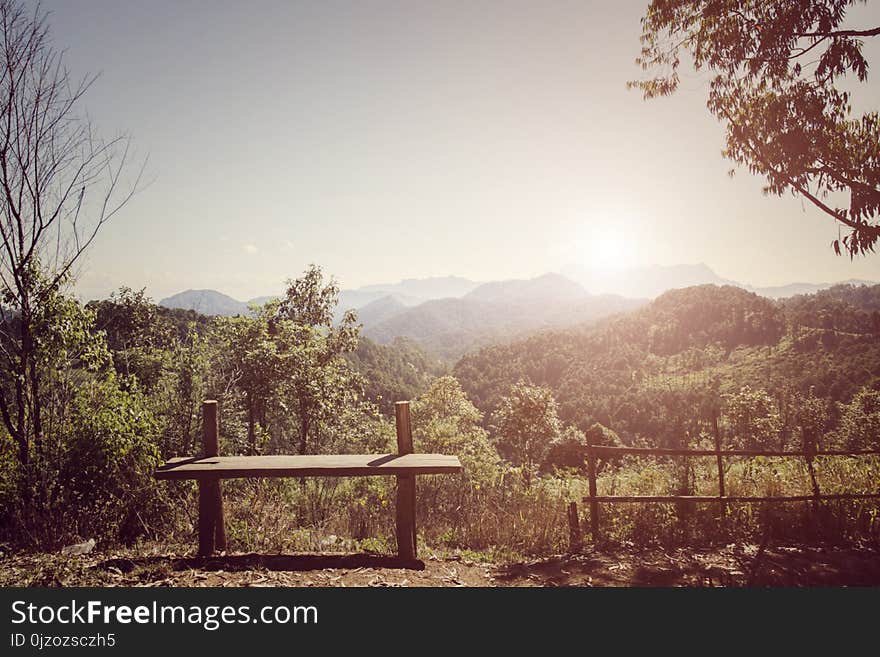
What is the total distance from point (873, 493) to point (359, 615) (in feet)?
25.2

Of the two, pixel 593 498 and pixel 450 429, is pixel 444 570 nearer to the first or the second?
pixel 593 498

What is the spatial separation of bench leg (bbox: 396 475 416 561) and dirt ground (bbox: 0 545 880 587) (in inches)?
6.2

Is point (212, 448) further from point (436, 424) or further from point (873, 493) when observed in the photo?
point (436, 424)

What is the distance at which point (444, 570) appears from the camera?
15.8 ft

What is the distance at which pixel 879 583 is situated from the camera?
4.89 meters

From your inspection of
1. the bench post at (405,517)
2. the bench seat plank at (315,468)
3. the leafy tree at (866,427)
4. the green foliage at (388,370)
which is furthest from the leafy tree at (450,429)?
the green foliage at (388,370)

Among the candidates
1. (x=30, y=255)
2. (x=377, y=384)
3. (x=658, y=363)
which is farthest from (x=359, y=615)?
(x=658, y=363)

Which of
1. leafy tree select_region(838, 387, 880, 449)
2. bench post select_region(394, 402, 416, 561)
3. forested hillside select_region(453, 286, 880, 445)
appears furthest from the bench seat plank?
forested hillside select_region(453, 286, 880, 445)

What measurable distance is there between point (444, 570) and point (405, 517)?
722mm

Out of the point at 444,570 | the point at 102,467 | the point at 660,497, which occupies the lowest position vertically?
the point at 444,570

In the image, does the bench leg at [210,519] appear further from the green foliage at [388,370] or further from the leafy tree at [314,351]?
the green foliage at [388,370]

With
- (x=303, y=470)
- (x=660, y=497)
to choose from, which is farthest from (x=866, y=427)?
(x=303, y=470)

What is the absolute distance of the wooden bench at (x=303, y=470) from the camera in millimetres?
4562

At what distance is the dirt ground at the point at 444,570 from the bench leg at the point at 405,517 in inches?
6.2
